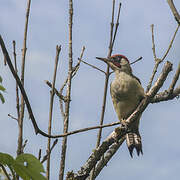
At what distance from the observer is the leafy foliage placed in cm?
165

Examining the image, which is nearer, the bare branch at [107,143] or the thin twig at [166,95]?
the bare branch at [107,143]

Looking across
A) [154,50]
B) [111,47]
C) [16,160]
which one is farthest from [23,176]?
[154,50]

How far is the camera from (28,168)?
5.48ft

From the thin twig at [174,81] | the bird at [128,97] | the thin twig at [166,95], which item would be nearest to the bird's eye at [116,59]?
the bird at [128,97]

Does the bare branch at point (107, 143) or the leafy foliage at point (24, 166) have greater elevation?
the bare branch at point (107, 143)

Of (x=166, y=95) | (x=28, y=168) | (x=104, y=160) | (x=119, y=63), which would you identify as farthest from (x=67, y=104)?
(x=119, y=63)

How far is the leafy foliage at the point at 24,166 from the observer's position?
5.41ft

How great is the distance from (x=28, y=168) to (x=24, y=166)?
3 cm

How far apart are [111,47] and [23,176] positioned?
2516 mm

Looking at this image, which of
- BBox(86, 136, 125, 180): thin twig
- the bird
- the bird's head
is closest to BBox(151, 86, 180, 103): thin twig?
BBox(86, 136, 125, 180): thin twig

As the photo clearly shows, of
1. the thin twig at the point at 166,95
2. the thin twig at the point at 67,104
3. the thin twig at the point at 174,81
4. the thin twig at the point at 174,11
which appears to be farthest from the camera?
the thin twig at the point at 166,95

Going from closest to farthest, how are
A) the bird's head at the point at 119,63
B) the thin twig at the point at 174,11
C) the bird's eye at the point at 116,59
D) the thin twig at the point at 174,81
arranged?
the thin twig at the point at 174,11
the thin twig at the point at 174,81
the bird's head at the point at 119,63
the bird's eye at the point at 116,59

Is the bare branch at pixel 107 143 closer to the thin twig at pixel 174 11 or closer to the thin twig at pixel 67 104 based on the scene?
the thin twig at pixel 67 104

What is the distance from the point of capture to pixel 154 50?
14.5ft
